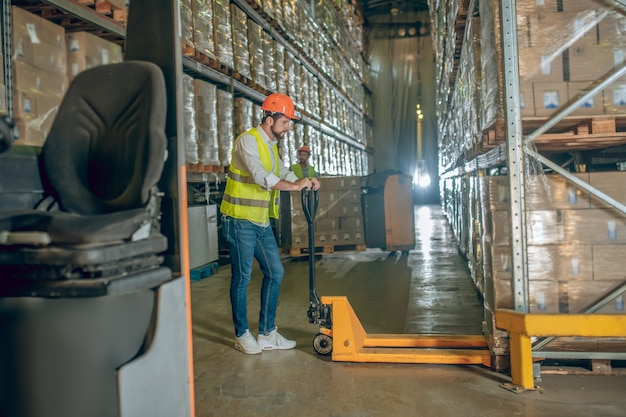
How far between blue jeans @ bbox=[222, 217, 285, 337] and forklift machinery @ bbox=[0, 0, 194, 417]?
1.66m

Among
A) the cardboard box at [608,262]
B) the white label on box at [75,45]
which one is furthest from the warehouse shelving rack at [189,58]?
the cardboard box at [608,262]

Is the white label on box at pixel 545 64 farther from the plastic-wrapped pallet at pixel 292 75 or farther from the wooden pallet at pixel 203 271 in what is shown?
the plastic-wrapped pallet at pixel 292 75

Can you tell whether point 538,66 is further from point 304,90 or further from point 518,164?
point 304,90

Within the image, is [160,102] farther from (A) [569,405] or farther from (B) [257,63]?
(B) [257,63]

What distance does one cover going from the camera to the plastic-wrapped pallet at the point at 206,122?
5.72 m

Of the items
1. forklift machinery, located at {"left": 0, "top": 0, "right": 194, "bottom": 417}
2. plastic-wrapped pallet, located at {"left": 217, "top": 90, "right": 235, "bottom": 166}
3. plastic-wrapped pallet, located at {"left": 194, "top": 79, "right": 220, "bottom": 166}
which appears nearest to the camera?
forklift machinery, located at {"left": 0, "top": 0, "right": 194, "bottom": 417}

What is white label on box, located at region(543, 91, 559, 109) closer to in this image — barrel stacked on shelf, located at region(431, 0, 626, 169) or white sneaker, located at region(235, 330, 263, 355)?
barrel stacked on shelf, located at region(431, 0, 626, 169)

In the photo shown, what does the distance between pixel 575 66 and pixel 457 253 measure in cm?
542

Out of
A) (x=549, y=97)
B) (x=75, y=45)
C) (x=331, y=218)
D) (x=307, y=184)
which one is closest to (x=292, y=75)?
(x=331, y=218)

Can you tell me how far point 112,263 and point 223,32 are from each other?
210 inches

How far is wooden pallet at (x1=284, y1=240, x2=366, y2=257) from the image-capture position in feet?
26.4

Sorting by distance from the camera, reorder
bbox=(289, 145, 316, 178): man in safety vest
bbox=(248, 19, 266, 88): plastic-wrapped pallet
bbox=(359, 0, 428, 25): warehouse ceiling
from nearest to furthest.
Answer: bbox=(248, 19, 266, 88): plastic-wrapped pallet → bbox=(289, 145, 316, 178): man in safety vest → bbox=(359, 0, 428, 25): warehouse ceiling

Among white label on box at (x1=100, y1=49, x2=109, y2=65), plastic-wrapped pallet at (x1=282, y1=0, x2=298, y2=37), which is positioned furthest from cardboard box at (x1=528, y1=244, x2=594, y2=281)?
plastic-wrapped pallet at (x1=282, y1=0, x2=298, y2=37)

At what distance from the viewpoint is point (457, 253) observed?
8.04 m
